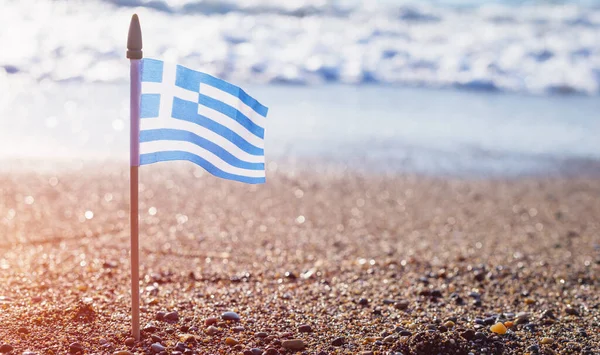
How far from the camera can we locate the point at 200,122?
461 centimetres

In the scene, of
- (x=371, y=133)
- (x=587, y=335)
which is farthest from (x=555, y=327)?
(x=371, y=133)

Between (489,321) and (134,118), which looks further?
(489,321)

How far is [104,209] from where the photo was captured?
8.61 metres

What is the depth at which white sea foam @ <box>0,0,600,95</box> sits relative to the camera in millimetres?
19844

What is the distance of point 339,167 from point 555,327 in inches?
260

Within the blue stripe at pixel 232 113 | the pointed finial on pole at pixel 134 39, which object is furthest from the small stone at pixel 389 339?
the pointed finial on pole at pixel 134 39

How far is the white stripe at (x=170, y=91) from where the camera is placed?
14.3 feet

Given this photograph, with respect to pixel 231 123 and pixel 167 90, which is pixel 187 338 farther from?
pixel 167 90

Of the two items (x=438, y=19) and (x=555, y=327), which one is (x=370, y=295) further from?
(x=438, y=19)

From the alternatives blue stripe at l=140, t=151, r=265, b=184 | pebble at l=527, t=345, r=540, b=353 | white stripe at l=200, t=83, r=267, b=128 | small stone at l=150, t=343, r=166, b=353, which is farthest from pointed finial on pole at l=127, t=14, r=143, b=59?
pebble at l=527, t=345, r=540, b=353

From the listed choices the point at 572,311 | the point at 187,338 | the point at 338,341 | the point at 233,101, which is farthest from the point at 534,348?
the point at 233,101

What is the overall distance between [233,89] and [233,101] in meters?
0.08

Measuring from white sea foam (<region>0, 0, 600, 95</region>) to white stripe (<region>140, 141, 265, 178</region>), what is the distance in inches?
530

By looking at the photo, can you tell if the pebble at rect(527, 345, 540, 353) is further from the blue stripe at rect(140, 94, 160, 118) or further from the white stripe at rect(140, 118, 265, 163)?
the blue stripe at rect(140, 94, 160, 118)
